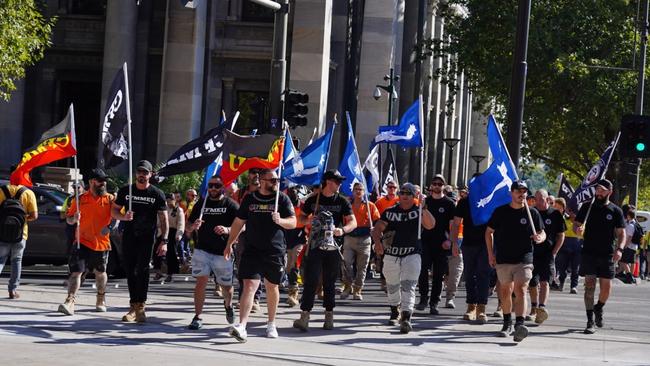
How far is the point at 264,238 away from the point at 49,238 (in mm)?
9602

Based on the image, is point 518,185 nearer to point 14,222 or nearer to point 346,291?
point 346,291

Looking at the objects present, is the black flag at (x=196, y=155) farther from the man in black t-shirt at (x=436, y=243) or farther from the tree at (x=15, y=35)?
the tree at (x=15, y=35)

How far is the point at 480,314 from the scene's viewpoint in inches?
669

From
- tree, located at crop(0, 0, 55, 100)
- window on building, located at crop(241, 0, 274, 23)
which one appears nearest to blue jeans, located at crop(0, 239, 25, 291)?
tree, located at crop(0, 0, 55, 100)

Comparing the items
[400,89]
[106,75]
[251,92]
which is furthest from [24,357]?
[400,89]

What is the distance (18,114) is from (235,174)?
80.0ft

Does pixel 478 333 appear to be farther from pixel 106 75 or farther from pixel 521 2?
pixel 106 75

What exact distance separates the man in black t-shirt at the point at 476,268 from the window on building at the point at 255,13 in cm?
2451

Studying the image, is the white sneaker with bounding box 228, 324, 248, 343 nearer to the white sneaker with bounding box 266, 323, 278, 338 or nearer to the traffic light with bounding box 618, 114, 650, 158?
the white sneaker with bounding box 266, 323, 278, 338

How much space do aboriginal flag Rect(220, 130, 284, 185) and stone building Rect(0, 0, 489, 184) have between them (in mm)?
21407

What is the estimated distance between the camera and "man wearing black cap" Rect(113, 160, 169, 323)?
14.9m

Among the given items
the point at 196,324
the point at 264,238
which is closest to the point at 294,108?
the point at 196,324

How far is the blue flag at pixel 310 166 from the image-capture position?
19.6 metres

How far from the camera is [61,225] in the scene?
22.7 metres
